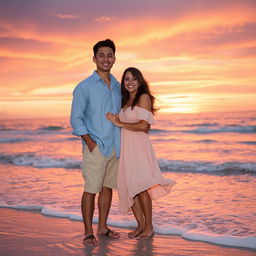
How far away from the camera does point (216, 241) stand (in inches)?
149

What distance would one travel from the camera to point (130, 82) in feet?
12.7

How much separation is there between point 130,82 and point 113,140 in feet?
2.16

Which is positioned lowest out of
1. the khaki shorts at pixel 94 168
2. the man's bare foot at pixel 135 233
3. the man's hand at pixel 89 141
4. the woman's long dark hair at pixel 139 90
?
the man's bare foot at pixel 135 233

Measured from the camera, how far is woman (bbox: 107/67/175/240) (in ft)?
12.7

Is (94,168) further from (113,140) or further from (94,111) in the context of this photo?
(94,111)

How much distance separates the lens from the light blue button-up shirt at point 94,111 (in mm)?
3695

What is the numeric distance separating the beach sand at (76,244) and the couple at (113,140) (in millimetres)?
152

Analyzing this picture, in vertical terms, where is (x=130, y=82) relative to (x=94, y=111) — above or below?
above

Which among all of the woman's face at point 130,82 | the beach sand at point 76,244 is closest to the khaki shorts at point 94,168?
the beach sand at point 76,244

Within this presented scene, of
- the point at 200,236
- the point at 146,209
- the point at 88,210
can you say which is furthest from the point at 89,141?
the point at 200,236

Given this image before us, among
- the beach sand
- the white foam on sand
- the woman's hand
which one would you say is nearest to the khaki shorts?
the woman's hand

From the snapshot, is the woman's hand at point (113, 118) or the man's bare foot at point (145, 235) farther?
the man's bare foot at point (145, 235)

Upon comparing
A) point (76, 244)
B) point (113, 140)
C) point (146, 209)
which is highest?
point (113, 140)

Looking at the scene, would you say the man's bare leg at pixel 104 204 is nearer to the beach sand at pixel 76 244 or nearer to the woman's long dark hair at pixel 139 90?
the beach sand at pixel 76 244
